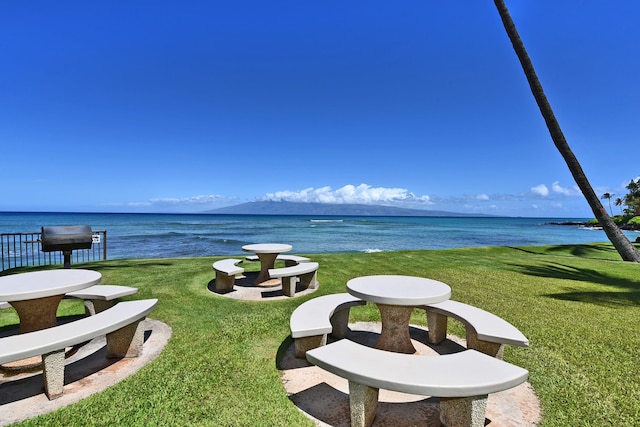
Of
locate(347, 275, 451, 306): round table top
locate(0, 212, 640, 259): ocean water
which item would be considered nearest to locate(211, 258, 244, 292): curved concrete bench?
locate(347, 275, 451, 306): round table top

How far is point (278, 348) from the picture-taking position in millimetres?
4598

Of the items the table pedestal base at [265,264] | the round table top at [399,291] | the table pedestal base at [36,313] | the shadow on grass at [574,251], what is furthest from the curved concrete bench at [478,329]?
the shadow on grass at [574,251]

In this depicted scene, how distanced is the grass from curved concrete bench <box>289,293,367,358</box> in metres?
0.55

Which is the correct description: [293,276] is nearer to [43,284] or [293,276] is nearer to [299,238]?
[43,284]

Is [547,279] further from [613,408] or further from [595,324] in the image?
[613,408]

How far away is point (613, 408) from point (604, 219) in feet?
34.0

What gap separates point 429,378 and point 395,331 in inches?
72.1

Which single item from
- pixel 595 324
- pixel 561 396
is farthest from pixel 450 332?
pixel 595 324

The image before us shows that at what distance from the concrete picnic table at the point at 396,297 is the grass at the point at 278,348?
1.48 metres

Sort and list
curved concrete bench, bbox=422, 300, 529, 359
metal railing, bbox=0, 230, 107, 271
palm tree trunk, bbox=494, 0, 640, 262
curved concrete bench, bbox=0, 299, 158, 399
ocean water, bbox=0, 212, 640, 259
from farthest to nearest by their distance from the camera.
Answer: ocean water, bbox=0, 212, 640, 259
palm tree trunk, bbox=494, 0, 640, 262
metal railing, bbox=0, 230, 107, 271
curved concrete bench, bbox=422, 300, 529, 359
curved concrete bench, bbox=0, 299, 158, 399

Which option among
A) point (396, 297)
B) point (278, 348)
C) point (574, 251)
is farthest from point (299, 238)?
point (396, 297)

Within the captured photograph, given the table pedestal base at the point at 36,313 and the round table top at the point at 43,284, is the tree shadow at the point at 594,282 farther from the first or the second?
the table pedestal base at the point at 36,313

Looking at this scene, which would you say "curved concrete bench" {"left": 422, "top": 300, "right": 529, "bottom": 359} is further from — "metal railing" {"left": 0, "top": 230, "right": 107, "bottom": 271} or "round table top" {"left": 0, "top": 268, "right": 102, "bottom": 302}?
"metal railing" {"left": 0, "top": 230, "right": 107, "bottom": 271}

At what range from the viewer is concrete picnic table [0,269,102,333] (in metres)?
3.99
